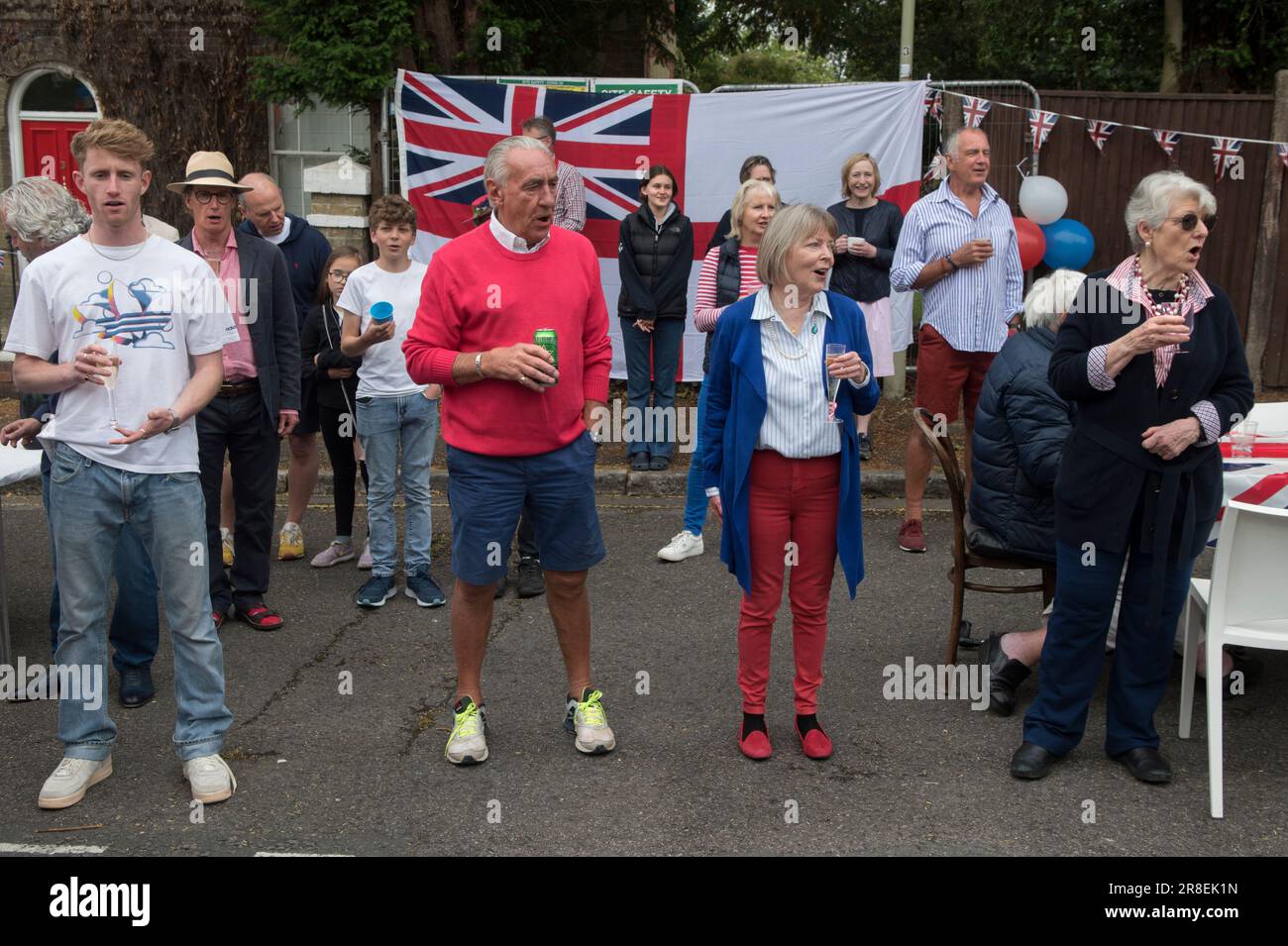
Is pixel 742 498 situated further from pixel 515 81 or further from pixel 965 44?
pixel 965 44

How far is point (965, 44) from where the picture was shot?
995 inches

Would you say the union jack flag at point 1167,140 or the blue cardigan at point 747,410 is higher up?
the union jack flag at point 1167,140

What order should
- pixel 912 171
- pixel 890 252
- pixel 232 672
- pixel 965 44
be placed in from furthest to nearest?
pixel 965 44, pixel 912 171, pixel 890 252, pixel 232 672

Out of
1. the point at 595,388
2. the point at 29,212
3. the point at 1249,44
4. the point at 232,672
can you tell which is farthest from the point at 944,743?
the point at 1249,44

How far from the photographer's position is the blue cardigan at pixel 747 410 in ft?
15.0

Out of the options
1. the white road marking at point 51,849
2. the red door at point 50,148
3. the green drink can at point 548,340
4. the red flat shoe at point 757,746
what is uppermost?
the red door at point 50,148

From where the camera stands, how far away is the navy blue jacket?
7141 millimetres

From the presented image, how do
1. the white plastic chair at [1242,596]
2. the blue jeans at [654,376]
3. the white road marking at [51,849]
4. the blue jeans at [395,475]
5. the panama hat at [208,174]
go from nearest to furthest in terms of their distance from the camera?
the white road marking at [51,849] → the white plastic chair at [1242,596] → the panama hat at [208,174] → the blue jeans at [395,475] → the blue jeans at [654,376]

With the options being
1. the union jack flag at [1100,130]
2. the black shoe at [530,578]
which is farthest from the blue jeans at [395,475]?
the union jack flag at [1100,130]

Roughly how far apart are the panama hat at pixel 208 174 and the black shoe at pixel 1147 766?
448 centimetres

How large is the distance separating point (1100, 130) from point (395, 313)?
651 cm

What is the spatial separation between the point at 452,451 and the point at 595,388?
56 cm

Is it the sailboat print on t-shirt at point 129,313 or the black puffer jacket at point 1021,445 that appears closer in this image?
the sailboat print on t-shirt at point 129,313

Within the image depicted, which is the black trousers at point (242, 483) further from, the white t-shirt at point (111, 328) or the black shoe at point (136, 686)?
the white t-shirt at point (111, 328)
